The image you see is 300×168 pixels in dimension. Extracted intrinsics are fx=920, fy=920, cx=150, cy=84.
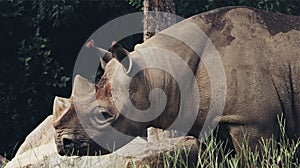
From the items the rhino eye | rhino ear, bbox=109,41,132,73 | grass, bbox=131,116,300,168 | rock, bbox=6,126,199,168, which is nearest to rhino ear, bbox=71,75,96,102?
the rhino eye

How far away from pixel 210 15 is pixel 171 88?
68 centimetres

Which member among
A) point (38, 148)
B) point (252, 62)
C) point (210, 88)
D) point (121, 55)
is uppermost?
point (121, 55)

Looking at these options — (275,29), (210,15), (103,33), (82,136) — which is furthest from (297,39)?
(103,33)

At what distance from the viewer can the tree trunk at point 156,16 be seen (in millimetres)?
8594

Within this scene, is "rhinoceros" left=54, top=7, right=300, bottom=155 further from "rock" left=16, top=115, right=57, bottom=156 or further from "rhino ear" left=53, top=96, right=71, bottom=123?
"rock" left=16, top=115, right=57, bottom=156

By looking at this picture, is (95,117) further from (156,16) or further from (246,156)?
(156,16)

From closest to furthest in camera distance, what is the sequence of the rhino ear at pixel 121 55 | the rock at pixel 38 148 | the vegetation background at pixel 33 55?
1. the rhino ear at pixel 121 55
2. the rock at pixel 38 148
3. the vegetation background at pixel 33 55

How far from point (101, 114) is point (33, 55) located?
3.89 metres

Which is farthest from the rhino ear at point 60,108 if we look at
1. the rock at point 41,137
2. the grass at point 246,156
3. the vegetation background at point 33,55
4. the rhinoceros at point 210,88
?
the vegetation background at point 33,55

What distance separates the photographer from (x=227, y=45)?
271 inches

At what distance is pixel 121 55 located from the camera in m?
6.57

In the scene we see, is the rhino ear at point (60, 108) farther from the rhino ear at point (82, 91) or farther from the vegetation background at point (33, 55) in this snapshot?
the vegetation background at point (33, 55)

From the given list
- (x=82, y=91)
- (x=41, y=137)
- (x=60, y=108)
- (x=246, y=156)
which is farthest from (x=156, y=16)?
(x=246, y=156)

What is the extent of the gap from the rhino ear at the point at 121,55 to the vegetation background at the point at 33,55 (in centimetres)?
359
